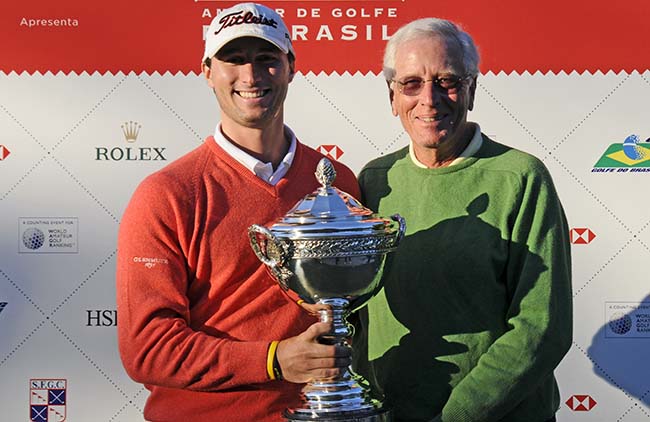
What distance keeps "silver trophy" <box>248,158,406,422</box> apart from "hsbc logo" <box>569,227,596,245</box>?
4.64ft

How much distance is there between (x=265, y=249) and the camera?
3.01 meters

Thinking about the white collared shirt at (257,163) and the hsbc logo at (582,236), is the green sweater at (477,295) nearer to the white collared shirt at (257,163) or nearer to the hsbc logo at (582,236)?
the white collared shirt at (257,163)

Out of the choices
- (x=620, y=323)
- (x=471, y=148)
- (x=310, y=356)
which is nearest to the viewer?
(x=310, y=356)

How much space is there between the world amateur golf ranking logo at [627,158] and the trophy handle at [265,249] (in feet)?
5.62

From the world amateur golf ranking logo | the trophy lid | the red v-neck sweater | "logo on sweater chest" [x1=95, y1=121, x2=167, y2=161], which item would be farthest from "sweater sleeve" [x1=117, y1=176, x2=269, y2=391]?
the world amateur golf ranking logo

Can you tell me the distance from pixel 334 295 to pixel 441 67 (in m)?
0.63

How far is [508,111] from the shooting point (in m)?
4.36

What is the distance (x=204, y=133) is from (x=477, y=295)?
1.52 meters

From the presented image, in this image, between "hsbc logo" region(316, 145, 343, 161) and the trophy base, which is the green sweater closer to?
the trophy base

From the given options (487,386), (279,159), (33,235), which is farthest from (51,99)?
(487,386)

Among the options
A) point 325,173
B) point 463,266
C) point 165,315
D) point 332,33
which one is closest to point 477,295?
point 463,266

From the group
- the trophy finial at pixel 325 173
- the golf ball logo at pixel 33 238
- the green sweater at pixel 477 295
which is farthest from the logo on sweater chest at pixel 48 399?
the trophy finial at pixel 325 173

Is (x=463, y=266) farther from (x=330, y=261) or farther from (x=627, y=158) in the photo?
(x=627, y=158)

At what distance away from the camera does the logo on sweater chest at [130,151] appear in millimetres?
4375
